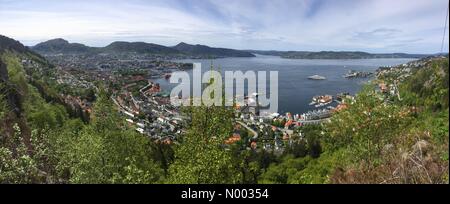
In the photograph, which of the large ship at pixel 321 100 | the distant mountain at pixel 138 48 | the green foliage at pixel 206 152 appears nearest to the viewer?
the green foliage at pixel 206 152

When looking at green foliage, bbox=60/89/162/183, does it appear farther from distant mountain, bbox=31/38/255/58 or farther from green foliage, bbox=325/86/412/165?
distant mountain, bbox=31/38/255/58

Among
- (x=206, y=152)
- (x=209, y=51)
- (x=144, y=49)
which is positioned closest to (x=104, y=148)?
(x=206, y=152)

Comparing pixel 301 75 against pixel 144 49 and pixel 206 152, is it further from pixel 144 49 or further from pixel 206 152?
pixel 206 152

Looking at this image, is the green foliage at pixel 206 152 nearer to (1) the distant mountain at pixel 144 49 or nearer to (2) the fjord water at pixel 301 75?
(2) the fjord water at pixel 301 75

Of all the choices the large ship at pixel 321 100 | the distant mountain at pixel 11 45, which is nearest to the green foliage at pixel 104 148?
the large ship at pixel 321 100
